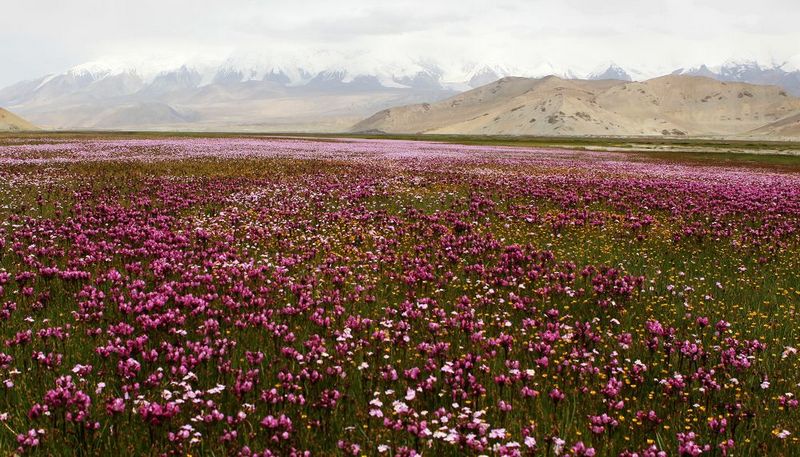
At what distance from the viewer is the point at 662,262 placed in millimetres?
11258

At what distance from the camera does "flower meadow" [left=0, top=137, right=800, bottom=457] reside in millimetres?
4539

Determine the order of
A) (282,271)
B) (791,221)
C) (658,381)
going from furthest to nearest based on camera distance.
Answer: (791,221) → (282,271) → (658,381)

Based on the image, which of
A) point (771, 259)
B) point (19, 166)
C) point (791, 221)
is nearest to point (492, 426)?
point (771, 259)

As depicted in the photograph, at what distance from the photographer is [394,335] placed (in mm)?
6621

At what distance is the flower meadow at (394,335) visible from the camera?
4.54m

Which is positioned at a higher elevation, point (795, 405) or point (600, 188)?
point (600, 188)

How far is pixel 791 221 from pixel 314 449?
17141 mm

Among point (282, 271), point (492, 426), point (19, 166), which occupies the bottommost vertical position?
point (492, 426)

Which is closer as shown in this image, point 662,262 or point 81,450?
point 81,450

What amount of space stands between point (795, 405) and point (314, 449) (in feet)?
14.9

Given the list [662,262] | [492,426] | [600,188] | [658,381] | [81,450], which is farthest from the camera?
[600,188]

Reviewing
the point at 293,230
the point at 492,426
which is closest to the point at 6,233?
the point at 293,230

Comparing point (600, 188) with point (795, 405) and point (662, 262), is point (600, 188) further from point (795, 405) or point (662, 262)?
point (795, 405)

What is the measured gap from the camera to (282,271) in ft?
29.1
